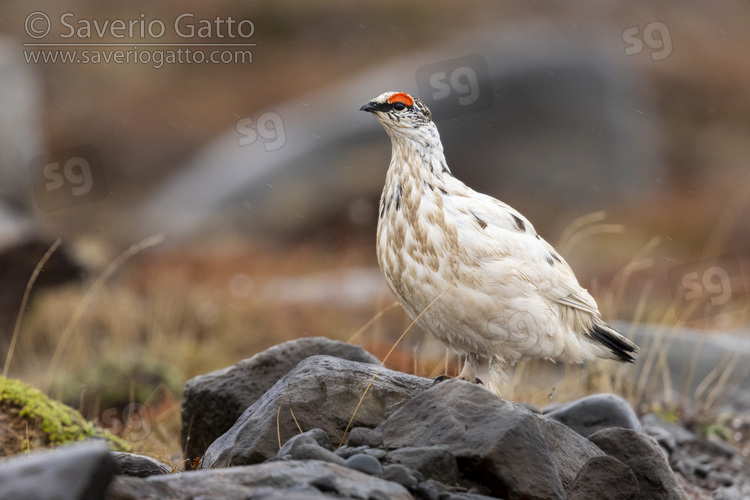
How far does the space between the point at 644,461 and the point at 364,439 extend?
1233mm

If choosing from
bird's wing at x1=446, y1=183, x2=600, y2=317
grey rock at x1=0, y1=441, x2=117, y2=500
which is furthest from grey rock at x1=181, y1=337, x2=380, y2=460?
grey rock at x1=0, y1=441, x2=117, y2=500

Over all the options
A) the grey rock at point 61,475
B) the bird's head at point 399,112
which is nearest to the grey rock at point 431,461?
the grey rock at point 61,475

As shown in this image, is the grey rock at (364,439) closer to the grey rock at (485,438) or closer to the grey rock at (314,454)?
the grey rock at (485,438)

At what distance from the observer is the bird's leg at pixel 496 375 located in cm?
377

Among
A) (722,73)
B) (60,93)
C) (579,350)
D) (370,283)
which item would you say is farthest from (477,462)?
(722,73)

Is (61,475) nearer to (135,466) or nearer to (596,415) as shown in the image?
(135,466)

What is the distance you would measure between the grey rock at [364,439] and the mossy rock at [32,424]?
201 cm

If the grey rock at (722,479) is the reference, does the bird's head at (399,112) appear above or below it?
above

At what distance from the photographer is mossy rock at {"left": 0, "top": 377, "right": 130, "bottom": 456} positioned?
14.1 feet

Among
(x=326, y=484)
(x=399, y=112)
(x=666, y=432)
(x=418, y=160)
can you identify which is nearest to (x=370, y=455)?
(x=326, y=484)

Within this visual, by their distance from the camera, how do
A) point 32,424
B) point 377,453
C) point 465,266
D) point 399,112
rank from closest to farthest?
1. point 377,453
2. point 465,266
3. point 399,112
4. point 32,424

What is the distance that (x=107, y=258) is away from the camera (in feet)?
34.9

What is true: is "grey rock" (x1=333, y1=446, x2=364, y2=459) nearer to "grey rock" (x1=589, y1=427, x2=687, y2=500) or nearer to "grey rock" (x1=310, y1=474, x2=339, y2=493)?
"grey rock" (x1=310, y1=474, x2=339, y2=493)

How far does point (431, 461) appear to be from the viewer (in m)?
2.69
